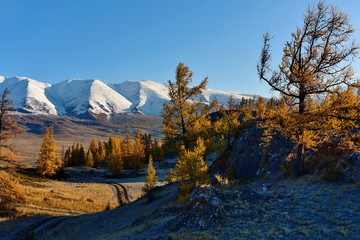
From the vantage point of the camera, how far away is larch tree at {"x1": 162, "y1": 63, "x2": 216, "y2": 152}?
763 inches

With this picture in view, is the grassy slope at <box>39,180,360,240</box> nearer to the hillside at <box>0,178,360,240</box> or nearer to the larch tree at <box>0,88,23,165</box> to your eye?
the hillside at <box>0,178,360,240</box>

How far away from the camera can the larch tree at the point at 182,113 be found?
763 inches

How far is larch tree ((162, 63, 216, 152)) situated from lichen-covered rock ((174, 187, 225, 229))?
409 inches

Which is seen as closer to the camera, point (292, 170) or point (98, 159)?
point (292, 170)

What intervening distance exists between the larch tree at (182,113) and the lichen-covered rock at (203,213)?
1038cm

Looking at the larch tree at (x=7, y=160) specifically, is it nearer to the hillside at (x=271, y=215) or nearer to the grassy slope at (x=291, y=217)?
the hillside at (x=271, y=215)

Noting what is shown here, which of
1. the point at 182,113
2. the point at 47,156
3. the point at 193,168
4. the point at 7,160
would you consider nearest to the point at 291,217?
the point at 193,168

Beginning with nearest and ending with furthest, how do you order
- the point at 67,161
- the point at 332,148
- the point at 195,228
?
the point at 195,228, the point at 332,148, the point at 67,161

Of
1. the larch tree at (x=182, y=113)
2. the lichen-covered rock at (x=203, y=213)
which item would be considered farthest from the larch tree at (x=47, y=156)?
the lichen-covered rock at (x=203, y=213)

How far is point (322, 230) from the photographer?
6.96 metres

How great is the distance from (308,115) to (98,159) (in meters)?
101

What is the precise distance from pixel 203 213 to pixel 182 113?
1138 centimetres

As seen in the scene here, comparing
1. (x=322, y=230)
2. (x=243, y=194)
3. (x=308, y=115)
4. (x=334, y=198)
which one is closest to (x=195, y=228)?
(x=243, y=194)

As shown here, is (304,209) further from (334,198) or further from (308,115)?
(308,115)
